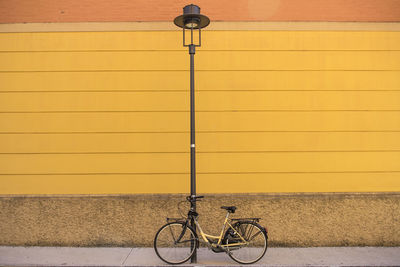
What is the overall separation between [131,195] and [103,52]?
2.92 m

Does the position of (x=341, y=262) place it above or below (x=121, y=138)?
below

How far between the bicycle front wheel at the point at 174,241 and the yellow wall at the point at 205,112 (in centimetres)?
92

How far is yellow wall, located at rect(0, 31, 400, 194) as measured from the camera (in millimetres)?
5211

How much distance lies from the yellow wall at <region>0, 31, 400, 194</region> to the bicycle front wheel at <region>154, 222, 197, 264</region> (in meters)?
0.92

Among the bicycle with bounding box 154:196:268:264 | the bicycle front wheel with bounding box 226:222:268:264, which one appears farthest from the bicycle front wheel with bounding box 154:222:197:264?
the bicycle front wheel with bounding box 226:222:268:264

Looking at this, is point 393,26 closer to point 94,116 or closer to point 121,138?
point 121,138

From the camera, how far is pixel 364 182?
521 cm

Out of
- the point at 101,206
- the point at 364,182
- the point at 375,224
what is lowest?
the point at 375,224

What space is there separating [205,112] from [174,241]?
243cm

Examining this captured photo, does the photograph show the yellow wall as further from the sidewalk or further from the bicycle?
the sidewalk

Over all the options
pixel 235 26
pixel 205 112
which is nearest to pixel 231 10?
pixel 235 26

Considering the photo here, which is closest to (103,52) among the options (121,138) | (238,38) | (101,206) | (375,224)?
(121,138)

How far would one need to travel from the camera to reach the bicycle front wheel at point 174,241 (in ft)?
14.1

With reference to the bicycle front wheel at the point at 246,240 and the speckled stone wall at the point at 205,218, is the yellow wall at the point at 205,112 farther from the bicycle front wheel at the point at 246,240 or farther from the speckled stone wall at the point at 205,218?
the bicycle front wheel at the point at 246,240
